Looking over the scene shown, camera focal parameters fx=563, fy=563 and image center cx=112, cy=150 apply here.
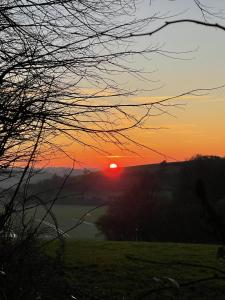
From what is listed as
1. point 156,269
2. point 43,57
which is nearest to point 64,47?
point 43,57

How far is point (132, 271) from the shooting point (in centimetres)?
1016

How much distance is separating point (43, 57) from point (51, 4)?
46 cm

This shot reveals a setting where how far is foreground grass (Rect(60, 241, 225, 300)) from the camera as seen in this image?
8.17 metres

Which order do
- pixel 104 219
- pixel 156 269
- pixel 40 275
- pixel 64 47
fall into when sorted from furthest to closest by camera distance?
pixel 104 219 < pixel 156 269 < pixel 64 47 < pixel 40 275

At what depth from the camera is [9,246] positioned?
9.55ft

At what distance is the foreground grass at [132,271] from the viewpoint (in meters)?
8.17

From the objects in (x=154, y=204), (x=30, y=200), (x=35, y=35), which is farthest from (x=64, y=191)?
(x=154, y=204)

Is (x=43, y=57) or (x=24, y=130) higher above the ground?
(x=43, y=57)

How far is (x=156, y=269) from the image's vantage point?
10461 mm

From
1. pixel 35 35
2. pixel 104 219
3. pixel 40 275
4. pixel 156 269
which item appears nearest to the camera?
pixel 40 275

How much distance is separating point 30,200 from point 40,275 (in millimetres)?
418

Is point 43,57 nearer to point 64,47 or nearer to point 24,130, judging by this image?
point 64,47

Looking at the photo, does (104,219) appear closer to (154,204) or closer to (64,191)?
(154,204)

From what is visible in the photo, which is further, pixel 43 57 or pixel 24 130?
pixel 43 57
